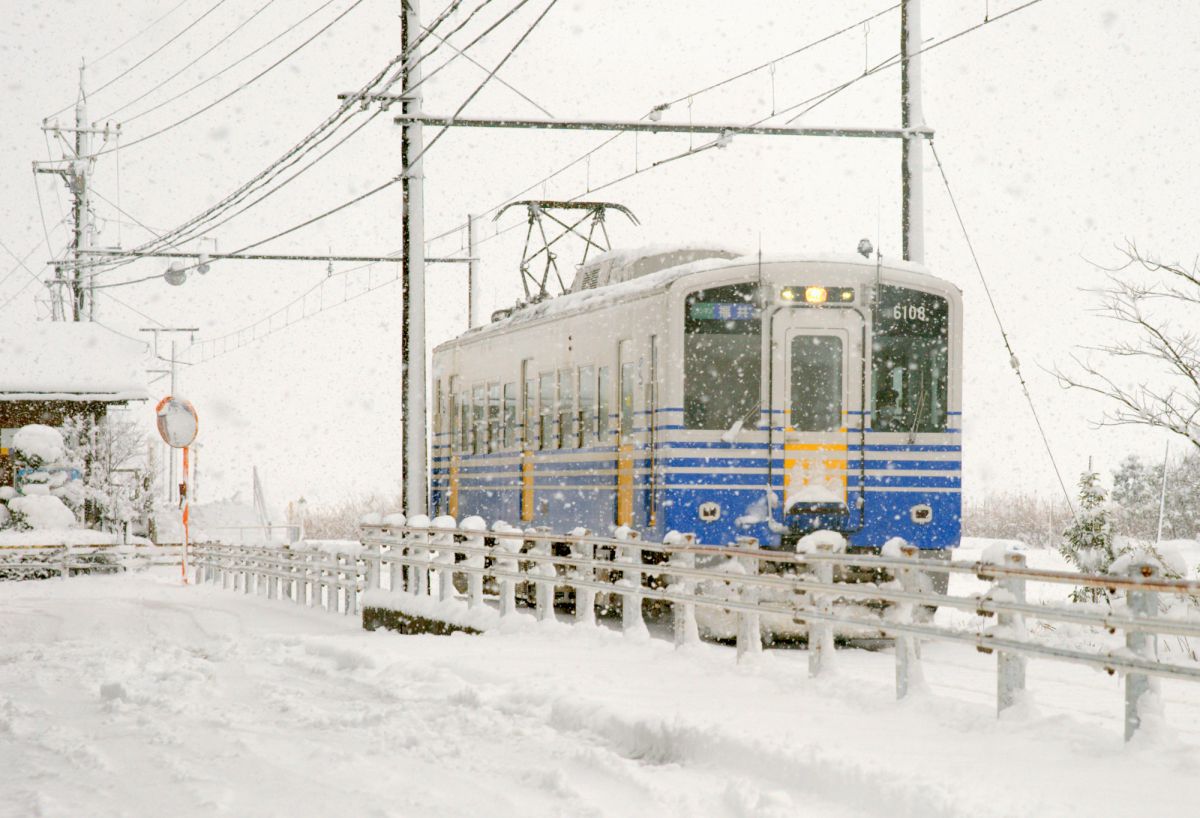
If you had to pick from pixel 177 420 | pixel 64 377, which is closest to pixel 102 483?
pixel 64 377

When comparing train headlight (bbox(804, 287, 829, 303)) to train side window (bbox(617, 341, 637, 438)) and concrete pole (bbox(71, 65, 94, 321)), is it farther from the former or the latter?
concrete pole (bbox(71, 65, 94, 321))

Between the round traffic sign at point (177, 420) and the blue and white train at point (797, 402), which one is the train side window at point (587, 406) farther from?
the round traffic sign at point (177, 420)

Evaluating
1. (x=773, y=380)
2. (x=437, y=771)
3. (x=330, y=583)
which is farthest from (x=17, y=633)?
(x=437, y=771)

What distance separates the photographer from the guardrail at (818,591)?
26.3ft

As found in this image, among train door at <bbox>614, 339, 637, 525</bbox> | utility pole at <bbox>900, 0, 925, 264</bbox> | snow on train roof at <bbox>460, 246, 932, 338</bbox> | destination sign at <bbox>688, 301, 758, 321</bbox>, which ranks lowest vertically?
train door at <bbox>614, 339, 637, 525</bbox>

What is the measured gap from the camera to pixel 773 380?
16016mm

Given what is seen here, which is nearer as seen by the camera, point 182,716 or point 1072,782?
point 1072,782

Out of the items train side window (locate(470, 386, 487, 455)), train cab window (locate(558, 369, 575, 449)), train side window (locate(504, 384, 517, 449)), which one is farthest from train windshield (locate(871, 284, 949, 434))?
train side window (locate(470, 386, 487, 455))

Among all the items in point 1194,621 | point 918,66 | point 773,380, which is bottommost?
point 1194,621

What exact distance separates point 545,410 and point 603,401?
2063 millimetres

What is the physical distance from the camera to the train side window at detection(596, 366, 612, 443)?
704 inches

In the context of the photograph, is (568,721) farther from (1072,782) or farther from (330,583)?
(330,583)

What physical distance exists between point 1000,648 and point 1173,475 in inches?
2622

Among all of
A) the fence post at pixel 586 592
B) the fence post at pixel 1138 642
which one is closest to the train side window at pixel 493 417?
the fence post at pixel 586 592
